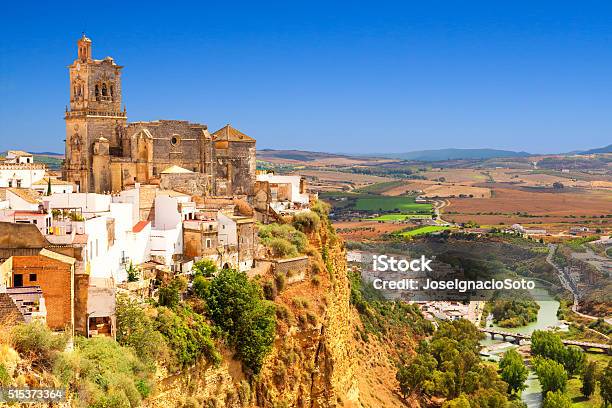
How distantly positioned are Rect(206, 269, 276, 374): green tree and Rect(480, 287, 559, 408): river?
2774cm

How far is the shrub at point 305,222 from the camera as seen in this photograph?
27.7 m

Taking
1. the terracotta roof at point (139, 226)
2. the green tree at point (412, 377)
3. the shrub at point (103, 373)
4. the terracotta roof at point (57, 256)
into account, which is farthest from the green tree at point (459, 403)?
the terracotta roof at point (57, 256)

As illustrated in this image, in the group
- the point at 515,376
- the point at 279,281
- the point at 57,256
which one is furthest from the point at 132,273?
the point at 515,376

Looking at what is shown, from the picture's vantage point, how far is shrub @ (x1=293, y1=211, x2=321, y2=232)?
90.8ft

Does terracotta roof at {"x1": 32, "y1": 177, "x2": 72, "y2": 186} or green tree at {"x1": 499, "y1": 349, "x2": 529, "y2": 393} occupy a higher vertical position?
terracotta roof at {"x1": 32, "y1": 177, "x2": 72, "y2": 186}

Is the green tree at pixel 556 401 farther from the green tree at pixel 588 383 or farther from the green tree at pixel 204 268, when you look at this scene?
the green tree at pixel 204 268

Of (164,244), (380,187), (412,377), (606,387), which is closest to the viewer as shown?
(164,244)

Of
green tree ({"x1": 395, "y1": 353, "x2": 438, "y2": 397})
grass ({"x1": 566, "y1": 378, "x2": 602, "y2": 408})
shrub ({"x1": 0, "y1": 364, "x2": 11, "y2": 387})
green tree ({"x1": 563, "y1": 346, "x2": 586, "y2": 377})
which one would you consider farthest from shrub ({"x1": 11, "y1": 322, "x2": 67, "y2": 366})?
green tree ({"x1": 563, "y1": 346, "x2": 586, "y2": 377})

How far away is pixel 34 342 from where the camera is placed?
11211 millimetres

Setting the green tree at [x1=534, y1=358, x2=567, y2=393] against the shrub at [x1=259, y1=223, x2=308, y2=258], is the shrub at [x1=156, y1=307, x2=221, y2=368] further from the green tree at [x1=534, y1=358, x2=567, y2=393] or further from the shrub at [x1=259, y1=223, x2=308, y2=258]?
the green tree at [x1=534, y1=358, x2=567, y2=393]

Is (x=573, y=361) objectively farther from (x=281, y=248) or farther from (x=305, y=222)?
(x=281, y=248)

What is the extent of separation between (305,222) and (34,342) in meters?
17.1

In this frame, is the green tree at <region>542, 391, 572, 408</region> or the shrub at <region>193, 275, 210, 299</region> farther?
the green tree at <region>542, 391, 572, 408</region>

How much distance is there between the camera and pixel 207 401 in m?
17.5
